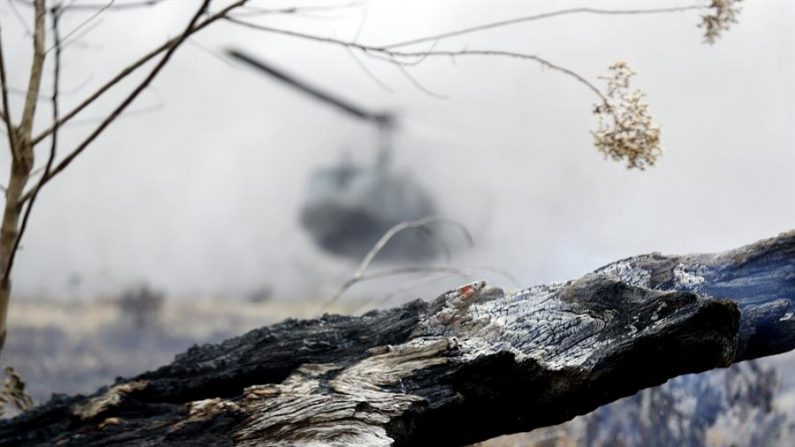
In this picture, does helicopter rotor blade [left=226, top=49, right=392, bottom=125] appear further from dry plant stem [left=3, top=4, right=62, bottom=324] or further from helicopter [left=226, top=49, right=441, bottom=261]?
dry plant stem [left=3, top=4, right=62, bottom=324]

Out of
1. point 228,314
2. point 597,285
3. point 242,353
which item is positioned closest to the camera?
point 597,285

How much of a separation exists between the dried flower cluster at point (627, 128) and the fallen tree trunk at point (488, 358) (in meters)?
0.14

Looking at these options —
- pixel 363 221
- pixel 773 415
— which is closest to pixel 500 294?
pixel 773 415

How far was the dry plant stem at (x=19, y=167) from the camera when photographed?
133 centimetres

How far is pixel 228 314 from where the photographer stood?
8.77 ft

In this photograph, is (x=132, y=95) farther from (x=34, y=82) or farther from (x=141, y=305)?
(x=141, y=305)

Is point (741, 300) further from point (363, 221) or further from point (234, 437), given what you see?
point (363, 221)

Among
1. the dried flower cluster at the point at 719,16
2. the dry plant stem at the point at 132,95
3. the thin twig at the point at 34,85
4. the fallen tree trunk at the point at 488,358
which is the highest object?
the thin twig at the point at 34,85

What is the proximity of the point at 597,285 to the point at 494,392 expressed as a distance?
7.5 inches

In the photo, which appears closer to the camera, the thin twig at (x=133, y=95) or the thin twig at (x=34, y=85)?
the thin twig at (x=133, y=95)

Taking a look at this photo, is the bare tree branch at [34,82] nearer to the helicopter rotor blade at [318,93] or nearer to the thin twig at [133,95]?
the thin twig at [133,95]

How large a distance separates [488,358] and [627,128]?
0.35 metres

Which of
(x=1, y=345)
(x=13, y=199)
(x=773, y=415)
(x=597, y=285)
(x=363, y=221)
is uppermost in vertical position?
(x=363, y=221)

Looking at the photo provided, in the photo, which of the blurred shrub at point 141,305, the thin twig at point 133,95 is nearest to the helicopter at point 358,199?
the blurred shrub at point 141,305
